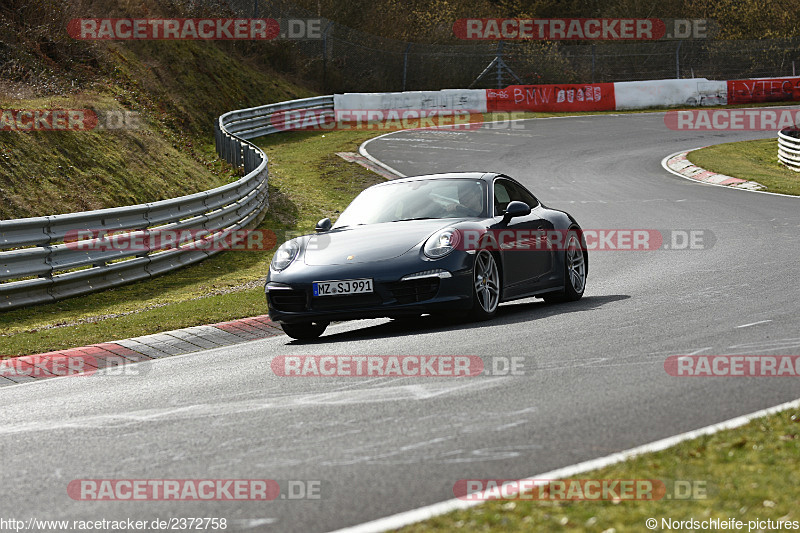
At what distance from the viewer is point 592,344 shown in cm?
800

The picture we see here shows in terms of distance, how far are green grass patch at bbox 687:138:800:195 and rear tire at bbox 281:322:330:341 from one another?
50.3 ft

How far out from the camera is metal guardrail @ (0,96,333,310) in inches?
513

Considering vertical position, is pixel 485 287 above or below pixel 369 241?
below

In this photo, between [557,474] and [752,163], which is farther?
[752,163]

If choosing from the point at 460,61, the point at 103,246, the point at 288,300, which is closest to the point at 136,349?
the point at 288,300

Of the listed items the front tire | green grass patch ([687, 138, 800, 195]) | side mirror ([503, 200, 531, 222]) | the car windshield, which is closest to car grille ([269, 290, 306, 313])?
the car windshield

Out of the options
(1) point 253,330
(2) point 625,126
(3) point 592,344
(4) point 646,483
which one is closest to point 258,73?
(2) point 625,126

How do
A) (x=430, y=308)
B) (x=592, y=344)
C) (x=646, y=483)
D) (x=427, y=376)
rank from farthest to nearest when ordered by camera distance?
(x=430, y=308), (x=592, y=344), (x=427, y=376), (x=646, y=483)

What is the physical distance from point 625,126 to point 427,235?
1171 inches

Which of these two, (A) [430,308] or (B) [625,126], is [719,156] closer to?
(B) [625,126]

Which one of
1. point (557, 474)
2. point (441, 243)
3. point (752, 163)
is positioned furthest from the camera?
point (752, 163)

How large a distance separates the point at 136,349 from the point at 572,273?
4363 millimetres

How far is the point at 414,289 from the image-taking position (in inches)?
365

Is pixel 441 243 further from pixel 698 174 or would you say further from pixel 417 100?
pixel 417 100
